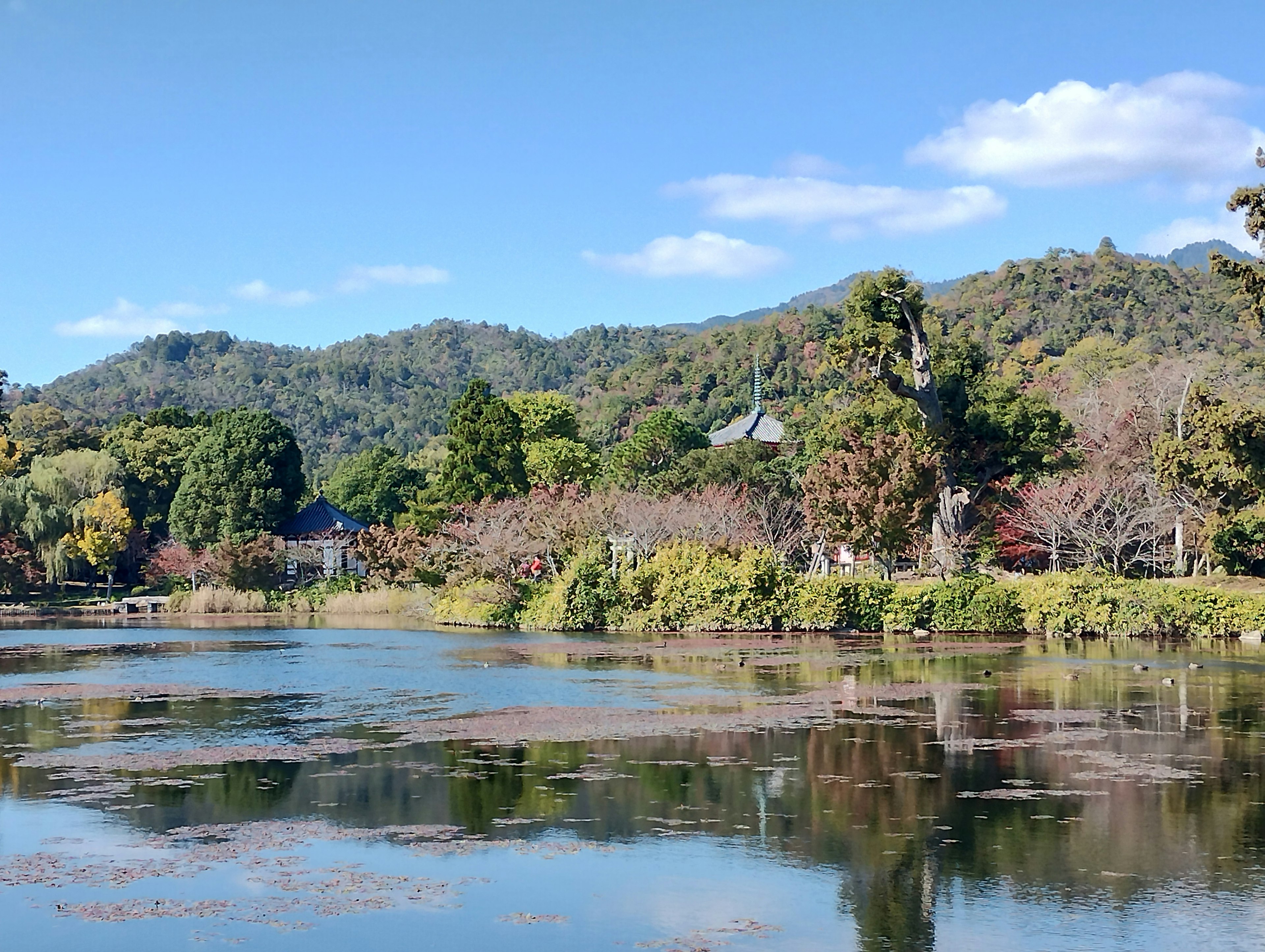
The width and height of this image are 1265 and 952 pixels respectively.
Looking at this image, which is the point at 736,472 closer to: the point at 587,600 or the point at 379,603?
the point at 379,603

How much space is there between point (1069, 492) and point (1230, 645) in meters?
11.6

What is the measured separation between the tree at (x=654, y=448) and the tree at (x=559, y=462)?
1567 millimetres

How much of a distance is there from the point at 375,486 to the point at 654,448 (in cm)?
2126

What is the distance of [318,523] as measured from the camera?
2729 inches

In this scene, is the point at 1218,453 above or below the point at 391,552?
above

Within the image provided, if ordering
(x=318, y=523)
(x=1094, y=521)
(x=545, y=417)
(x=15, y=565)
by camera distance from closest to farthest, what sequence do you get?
A: (x=1094, y=521), (x=15, y=565), (x=318, y=523), (x=545, y=417)

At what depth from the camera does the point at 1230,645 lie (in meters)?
34.6

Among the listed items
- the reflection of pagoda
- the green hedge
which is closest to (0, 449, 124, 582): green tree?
the green hedge

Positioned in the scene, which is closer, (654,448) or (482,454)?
(482,454)

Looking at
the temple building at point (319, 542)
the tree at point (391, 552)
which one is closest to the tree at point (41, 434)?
the temple building at point (319, 542)

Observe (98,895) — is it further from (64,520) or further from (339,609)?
(64,520)

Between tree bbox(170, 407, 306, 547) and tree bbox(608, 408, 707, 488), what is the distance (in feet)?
55.8

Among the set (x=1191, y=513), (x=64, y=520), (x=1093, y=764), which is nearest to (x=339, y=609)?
(x=64, y=520)

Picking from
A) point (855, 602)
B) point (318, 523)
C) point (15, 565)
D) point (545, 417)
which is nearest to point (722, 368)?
point (545, 417)
